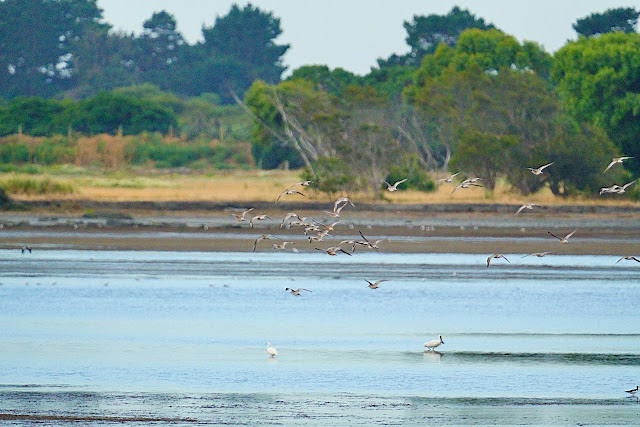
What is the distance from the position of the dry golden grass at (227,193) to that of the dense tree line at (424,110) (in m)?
0.68

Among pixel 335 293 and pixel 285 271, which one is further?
pixel 285 271

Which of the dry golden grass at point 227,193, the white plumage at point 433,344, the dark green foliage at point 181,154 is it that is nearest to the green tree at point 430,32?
the dark green foliage at point 181,154

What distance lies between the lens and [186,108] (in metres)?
102

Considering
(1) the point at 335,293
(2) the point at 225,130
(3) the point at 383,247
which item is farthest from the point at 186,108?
(1) the point at 335,293

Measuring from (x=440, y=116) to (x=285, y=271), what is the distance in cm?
2777

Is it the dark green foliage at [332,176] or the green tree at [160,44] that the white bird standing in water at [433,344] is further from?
the green tree at [160,44]

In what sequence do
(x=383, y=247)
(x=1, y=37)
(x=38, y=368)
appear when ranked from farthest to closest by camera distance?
(x=1, y=37), (x=383, y=247), (x=38, y=368)

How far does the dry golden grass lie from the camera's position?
44.6 meters

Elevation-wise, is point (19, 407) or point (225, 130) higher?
point (225, 130)

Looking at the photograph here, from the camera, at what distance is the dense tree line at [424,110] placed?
149 ft

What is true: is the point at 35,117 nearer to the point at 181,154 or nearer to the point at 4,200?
the point at 181,154

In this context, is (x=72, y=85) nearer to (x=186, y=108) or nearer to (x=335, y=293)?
(x=186, y=108)

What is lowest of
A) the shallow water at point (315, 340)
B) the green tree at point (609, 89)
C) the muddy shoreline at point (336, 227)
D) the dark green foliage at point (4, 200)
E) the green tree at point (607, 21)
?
the shallow water at point (315, 340)

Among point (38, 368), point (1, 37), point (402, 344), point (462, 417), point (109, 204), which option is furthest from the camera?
point (1, 37)
